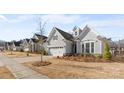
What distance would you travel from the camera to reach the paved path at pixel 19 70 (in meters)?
8.66

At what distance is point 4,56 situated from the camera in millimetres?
11570

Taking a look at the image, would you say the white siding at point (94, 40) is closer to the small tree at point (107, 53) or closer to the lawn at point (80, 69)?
the small tree at point (107, 53)

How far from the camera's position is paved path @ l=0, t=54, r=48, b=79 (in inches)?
341

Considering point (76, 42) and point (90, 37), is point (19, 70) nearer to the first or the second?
point (76, 42)

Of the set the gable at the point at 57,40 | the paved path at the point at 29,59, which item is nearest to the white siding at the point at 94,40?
the gable at the point at 57,40

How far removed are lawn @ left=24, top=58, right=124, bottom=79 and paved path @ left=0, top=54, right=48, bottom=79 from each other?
1.06 ft

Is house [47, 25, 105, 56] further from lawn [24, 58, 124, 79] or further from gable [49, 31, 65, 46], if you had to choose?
lawn [24, 58, 124, 79]

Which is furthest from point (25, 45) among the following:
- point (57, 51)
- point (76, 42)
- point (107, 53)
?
point (107, 53)

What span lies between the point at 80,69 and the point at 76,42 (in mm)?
3892

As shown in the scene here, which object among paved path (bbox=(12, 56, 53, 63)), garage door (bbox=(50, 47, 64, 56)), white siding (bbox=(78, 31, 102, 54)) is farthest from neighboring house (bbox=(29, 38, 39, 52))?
white siding (bbox=(78, 31, 102, 54))
